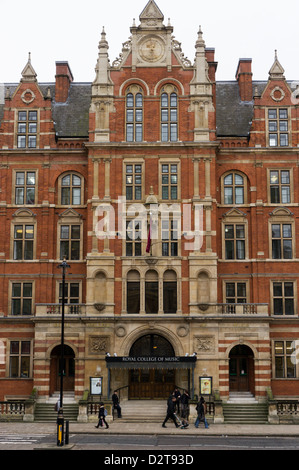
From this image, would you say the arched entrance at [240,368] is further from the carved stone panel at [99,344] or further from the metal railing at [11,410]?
the metal railing at [11,410]

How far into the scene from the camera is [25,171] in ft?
143

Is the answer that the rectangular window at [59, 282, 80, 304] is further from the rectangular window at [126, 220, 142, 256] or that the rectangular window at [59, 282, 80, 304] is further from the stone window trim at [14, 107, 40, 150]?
the stone window trim at [14, 107, 40, 150]

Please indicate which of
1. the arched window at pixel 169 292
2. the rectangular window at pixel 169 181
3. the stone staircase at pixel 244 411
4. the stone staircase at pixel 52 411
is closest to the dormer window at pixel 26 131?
the rectangular window at pixel 169 181

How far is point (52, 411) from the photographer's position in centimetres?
3803

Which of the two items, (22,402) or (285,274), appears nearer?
(22,402)

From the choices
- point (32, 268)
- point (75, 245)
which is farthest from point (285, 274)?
point (32, 268)

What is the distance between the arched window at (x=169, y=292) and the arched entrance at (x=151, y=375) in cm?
199

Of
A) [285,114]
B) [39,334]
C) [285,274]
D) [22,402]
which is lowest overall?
[22,402]

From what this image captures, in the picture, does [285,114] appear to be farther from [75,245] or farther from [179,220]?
[75,245]

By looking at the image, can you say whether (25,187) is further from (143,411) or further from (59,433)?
(59,433)

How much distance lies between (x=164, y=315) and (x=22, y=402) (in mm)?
10286

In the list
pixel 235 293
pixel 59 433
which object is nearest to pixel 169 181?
pixel 235 293

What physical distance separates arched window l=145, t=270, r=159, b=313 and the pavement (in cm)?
765

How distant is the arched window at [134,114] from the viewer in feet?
140
